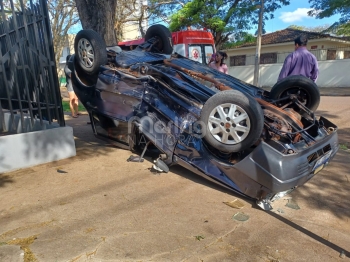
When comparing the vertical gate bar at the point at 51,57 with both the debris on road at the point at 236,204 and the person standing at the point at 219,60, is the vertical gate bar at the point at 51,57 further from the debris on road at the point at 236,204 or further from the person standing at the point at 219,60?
the person standing at the point at 219,60

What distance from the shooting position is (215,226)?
9.99ft

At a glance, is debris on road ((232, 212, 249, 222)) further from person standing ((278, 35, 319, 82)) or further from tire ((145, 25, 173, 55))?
tire ((145, 25, 173, 55))

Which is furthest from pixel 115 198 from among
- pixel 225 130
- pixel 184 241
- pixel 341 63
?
pixel 341 63

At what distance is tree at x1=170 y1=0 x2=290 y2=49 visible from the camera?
739 inches

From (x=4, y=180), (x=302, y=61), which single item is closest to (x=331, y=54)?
(x=302, y=61)

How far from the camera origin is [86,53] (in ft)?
16.3

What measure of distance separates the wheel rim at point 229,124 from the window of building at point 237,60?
24.2 m

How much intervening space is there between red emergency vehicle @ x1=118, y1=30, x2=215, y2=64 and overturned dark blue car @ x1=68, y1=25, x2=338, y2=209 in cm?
885

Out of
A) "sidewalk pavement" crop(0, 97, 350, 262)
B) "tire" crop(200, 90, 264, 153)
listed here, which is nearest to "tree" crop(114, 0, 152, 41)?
"sidewalk pavement" crop(0, 97, 350, 262)

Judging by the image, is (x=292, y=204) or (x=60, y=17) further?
(x=60, y=17)

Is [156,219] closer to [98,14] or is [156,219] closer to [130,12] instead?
[98,14]

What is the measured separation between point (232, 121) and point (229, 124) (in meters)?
0.05

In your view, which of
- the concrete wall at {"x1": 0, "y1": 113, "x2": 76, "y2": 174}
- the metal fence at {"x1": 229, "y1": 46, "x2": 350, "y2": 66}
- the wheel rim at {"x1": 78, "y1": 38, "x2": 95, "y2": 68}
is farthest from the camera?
the metal fence at {"x1": 229, "y1": 46, "x2": 350, "y2": 66}

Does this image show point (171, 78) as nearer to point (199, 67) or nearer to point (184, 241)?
point (199, 67)
